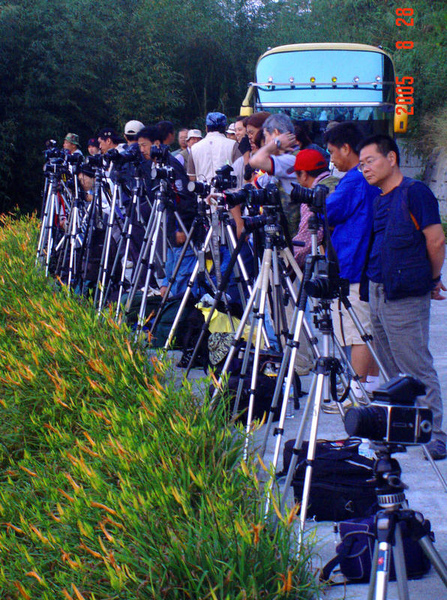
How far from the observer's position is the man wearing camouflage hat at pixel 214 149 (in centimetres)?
823

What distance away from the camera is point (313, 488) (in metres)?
3.74

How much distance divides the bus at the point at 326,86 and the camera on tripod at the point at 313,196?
837 centimetres

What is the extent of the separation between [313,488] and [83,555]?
3.67ft

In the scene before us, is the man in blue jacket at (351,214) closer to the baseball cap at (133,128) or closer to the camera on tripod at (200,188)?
the camera on tripod at (200,188)

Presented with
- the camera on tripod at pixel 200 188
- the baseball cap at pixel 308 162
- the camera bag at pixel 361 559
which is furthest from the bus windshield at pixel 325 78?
the camera bag at pixel 361 559

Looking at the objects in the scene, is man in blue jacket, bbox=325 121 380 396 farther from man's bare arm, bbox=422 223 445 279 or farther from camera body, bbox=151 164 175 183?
camera body, bbox=151 164 175 183

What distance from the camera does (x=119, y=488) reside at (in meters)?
3.69

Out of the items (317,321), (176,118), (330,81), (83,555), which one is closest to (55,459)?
(83,555)

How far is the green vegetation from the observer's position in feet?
9.11

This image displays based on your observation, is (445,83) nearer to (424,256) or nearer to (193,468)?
(424,256)

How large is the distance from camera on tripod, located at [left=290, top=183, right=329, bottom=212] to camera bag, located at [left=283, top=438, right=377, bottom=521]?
117cm

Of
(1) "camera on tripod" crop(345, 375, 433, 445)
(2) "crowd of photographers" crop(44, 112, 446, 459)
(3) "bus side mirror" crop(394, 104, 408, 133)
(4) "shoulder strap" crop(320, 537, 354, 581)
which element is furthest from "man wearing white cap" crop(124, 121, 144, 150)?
(1) "camera on tripod" crop(345, 375, 433, 445)

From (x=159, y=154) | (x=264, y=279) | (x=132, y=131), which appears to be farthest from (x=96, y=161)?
(x=264, y=279)

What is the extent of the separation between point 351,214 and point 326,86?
7.83 m
